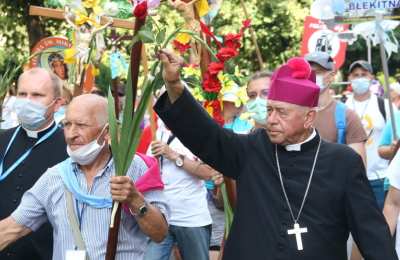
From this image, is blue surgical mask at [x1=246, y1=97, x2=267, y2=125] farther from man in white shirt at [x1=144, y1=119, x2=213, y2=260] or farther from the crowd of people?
the crowd of people

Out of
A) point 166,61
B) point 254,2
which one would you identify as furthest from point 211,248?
point 254,2

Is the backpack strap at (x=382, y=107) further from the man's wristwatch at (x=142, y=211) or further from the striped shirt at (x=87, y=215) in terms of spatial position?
the man's wristwatch at (x=142, y=211)

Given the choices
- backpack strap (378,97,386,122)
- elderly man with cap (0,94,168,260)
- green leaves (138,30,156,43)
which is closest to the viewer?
green leaves (138,30,156,43)

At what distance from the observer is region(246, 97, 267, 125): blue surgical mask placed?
6918 millimetres

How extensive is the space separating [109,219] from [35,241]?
1.06m

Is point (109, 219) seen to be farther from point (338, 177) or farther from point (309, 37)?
point (309, 37)

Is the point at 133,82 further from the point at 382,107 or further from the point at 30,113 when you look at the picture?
the point at 382,107

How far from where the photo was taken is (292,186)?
4.89 meters

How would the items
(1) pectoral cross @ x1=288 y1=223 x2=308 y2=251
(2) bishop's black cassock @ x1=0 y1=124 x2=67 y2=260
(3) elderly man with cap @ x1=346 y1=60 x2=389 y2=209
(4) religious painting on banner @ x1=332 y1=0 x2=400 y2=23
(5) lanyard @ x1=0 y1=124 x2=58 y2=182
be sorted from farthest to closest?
(3) elderly man with cap @ x1=346 y1=60 x2=389 y2=209 → (4) religious painting on banner @ x1=332 y1=0 x2=400 y2=23 → (5) lanyard @ x1=0 y1=124 x2=58 y2=182 → (2) bishop's black cassock @ x1=0 y1=124 x2=67 y2=260 → (1) pectoral cross @ x1=288 y1=223 x2=308 y2=251

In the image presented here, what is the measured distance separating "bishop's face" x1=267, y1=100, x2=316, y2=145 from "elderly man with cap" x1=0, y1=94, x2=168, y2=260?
654 mm

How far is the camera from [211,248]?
8570 millimetres

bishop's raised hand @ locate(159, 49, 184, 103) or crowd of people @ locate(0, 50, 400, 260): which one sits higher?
bishop's raised hand @ locate(159, 49, 184, 103)

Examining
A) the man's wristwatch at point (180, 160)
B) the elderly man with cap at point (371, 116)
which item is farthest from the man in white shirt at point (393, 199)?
the elderly man with cap at point (371, 116)

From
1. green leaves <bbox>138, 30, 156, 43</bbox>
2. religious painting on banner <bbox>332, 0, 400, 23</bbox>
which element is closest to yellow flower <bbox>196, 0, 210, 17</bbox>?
green leaves <bbox>138, 30, 156, 43</bbox>
